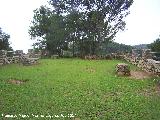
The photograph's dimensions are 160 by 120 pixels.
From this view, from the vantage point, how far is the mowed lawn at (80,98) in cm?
947

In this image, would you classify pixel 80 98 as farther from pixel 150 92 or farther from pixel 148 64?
pixel 148 64

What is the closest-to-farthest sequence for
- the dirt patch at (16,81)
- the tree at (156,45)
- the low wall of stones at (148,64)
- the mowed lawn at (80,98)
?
the mowed lawn at (80,98)
the dirt patch at (16,81)
the low wall of stones at (148,64)
the tree at (156,45)

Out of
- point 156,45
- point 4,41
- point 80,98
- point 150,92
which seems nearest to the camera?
point 80,98

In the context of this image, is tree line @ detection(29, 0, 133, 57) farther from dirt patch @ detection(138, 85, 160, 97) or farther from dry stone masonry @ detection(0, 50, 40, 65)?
dirt patch @ detection(138, 85, 160, 97)

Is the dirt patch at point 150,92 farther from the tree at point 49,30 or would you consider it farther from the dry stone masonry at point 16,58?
the tree at point 49,30

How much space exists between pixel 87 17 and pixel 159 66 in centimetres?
2407

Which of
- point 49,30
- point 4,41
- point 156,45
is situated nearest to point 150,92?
point 156,45

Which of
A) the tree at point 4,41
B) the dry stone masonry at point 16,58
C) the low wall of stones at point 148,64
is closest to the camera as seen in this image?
the low wall of stones at point 148,64

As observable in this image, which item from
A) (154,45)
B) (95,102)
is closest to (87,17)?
(154,45)

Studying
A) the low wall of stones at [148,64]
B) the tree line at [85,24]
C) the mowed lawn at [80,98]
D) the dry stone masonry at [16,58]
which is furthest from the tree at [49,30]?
the mowed lawn at [80,98]

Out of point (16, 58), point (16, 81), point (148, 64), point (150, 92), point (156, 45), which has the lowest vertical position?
point (150, 92)

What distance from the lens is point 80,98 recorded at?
1157 cm

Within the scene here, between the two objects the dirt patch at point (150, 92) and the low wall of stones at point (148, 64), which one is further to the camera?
the low wall of stones at point (148, 64)

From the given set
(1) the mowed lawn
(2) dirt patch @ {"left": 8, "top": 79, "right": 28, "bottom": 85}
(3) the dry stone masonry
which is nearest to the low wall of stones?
(1) the mowed lawn
